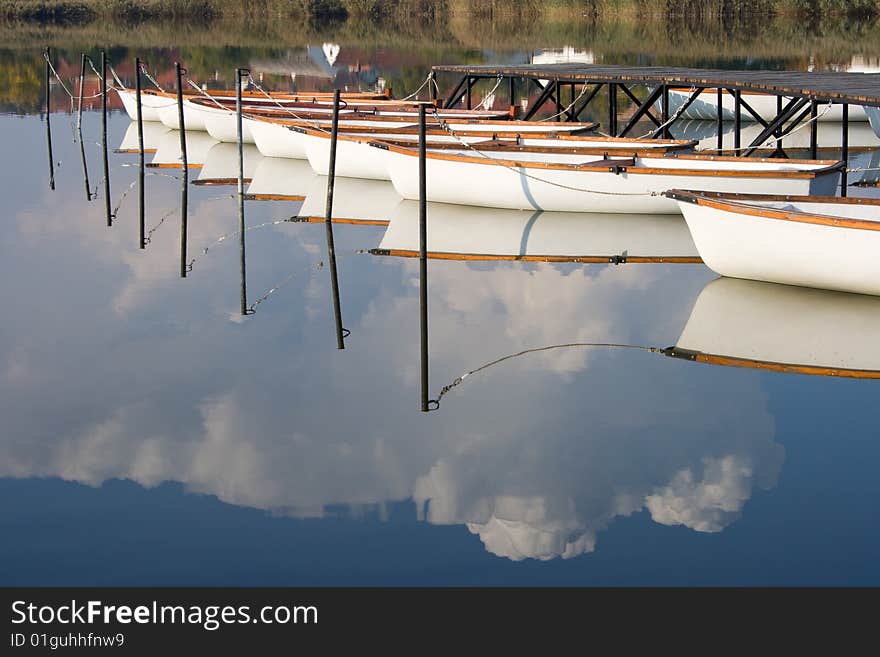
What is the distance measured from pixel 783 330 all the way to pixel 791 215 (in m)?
1.58

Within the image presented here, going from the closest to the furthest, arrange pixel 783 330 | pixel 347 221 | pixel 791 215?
pixel 783 330 < pixel 791 215 < pixel 347 221

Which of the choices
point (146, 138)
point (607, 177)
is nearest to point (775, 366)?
point (607, 177)

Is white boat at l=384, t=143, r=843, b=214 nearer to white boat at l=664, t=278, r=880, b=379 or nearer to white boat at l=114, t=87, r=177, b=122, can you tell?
white boat at l=664, t=278, r=880, b=379

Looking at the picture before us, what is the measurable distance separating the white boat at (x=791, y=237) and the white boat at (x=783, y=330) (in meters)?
0.27

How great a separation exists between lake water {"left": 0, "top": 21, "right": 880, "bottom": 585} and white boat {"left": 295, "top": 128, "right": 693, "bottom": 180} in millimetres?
2997

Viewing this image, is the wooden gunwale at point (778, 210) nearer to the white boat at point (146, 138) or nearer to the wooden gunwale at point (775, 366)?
the wooden gunwale at point (775, 366)

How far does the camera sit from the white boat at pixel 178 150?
29.9 metres

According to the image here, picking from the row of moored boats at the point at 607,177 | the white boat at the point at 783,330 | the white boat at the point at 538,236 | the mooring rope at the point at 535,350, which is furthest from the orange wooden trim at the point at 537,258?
the mooring rope at the point at 535,350

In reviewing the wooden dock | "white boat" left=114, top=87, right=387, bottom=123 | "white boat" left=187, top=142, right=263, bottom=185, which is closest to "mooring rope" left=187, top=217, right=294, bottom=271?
"white boat" left=187, top=142, right=263, bottom=185

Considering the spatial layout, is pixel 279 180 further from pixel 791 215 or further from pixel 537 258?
pixel 791 215

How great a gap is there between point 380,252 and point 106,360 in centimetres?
573

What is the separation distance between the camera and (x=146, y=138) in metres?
35.3

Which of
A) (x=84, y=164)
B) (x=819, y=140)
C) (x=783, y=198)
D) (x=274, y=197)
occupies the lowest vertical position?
(x=274, y=197)

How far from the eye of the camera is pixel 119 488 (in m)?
10.8
